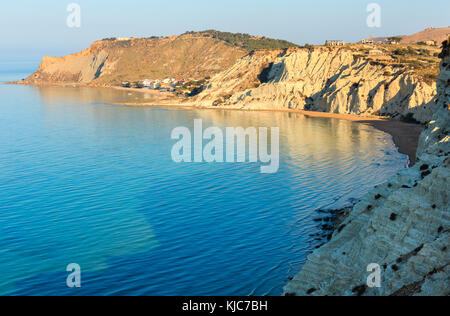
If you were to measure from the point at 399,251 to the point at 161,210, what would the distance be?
23.3 m

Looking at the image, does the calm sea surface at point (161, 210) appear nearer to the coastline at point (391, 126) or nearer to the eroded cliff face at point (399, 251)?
the coastline at point (391, 126)

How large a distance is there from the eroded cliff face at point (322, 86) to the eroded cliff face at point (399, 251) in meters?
70.6

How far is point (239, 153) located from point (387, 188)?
39875mm

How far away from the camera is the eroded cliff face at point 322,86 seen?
9462 centimetres

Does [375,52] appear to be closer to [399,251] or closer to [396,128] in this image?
[396,128]

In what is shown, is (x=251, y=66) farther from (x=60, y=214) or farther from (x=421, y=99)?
(x=60, y=214)

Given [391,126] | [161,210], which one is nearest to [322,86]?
[391,126]

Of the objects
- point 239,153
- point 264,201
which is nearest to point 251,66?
point 239,153

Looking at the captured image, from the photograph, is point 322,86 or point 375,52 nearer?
point 322,86

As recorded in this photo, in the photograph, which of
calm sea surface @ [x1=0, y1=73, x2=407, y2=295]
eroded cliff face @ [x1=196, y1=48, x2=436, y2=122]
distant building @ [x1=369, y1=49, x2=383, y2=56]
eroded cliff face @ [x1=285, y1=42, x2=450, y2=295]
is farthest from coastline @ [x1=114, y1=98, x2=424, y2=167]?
distant building @ [x1=369, y1=49, x2=383, y2=56]

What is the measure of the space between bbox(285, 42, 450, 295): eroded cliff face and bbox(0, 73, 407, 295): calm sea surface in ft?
14.4

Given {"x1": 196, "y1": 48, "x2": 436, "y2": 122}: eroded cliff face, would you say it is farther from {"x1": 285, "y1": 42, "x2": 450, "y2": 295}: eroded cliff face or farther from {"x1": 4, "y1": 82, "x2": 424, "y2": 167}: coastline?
{"x1": 285, "y1": 42, "x2": 450, "y2": 295}: eroded cliff face

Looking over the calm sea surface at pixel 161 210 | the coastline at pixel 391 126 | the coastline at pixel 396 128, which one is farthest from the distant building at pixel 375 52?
the calm sea surface at pixel 161 210

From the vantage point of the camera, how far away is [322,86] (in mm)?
118438
